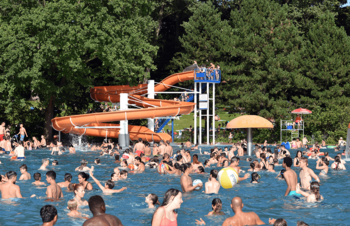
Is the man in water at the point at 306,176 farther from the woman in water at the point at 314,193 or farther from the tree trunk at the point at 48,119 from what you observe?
the tree trunk at the point at 48,119

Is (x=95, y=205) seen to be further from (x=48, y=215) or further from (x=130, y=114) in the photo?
(x=130, y=114)

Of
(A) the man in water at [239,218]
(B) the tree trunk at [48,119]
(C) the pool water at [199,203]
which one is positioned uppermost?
(B) the tree trunk at [48,119]

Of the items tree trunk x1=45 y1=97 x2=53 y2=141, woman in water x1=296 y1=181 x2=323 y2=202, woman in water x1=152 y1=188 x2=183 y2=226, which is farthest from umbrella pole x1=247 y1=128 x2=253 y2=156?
woman in water x1=152 y1=188 x2=183 y2=226

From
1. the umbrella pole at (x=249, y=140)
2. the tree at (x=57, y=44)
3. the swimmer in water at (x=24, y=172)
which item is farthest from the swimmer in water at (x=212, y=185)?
the tree at (x=57, y=44)

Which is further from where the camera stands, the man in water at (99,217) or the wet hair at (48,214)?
the wet hair at (48,214)

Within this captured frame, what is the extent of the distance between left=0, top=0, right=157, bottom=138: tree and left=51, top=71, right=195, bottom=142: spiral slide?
7.95 feet

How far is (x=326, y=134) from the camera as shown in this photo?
115 ft

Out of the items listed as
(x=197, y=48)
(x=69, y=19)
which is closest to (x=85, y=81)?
(x=69, y=19)

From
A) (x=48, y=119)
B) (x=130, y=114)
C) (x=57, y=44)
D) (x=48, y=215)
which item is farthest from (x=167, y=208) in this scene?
(x=48, y=119)

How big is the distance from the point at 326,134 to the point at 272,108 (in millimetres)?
4969

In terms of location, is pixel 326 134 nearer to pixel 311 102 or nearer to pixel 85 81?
pixel 311 102

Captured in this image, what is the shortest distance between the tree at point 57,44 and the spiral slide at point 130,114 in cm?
242

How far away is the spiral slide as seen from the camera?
28.2 metres

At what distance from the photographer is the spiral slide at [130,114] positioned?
28234mm
